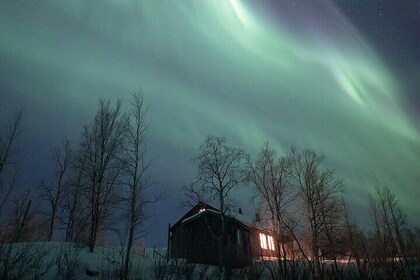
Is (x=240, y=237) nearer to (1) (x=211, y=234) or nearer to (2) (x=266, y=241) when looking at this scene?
(1) (x=211, y=234)

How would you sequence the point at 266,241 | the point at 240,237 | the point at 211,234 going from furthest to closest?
the point at 266,241, the point at 240,237, the point at 211,234

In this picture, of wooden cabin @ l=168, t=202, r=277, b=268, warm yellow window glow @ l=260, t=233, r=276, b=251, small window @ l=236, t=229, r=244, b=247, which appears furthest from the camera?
warm yellow window glow @ l=260, t=233, r=276, b=251

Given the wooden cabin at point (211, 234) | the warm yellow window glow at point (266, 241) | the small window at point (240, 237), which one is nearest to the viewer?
the wooden cabin at point (211, 234)

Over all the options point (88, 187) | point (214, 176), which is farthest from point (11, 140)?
point (214, 176)

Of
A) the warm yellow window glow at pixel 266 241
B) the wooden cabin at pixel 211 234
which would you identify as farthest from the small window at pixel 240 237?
the warm yellow window glow at pixel 266 241

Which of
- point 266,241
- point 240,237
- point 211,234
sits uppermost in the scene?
point 211,234

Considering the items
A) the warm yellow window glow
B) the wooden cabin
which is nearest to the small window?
the wooden cabin

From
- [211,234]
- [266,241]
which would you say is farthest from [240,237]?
[266,241]

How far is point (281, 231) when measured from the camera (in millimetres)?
30672

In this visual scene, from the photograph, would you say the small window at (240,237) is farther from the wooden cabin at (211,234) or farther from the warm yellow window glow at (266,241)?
the warm yellow window glow at (266,241)

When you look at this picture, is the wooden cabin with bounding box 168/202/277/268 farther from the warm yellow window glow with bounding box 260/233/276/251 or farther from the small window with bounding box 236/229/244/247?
the warm yellow window glow with bounding box 260/233/276/251

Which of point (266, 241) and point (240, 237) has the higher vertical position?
point (240, 237)

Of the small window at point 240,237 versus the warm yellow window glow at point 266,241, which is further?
the warm yellow window glow at point 266,241

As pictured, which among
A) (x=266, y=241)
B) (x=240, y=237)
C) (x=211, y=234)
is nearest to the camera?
(x=211, y=234)
